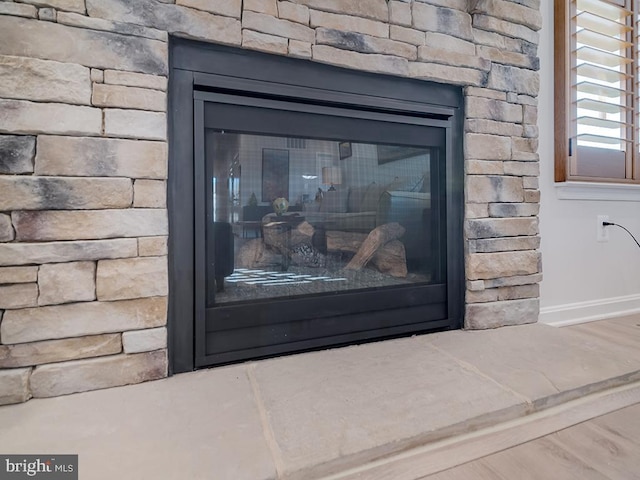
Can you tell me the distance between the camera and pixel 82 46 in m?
0.90

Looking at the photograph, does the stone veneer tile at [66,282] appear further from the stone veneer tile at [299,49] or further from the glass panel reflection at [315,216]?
the stone veneer tile at [299,49]

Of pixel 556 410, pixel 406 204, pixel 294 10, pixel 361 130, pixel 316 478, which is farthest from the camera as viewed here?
pixel 406 204

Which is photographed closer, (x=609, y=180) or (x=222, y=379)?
(x=222, y=379)

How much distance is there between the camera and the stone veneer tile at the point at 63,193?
85 cm

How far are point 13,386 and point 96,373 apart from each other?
0.56 feet

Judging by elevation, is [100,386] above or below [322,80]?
below

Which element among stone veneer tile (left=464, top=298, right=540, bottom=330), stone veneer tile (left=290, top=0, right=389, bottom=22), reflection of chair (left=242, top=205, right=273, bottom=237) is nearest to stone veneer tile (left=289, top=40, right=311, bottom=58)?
stone veneer tile (left=290, top=0, right=389, bottom=22)

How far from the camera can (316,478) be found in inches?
26.5

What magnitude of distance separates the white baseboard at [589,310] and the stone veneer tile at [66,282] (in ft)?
5.63

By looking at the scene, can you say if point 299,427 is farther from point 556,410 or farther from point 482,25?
point 482,25

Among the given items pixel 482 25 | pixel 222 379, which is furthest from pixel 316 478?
pixel 482 25

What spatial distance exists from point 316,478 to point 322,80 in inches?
42.7

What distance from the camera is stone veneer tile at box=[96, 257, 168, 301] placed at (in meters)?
0.92

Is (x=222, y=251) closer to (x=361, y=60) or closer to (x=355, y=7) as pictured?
(x=361, y=60)
